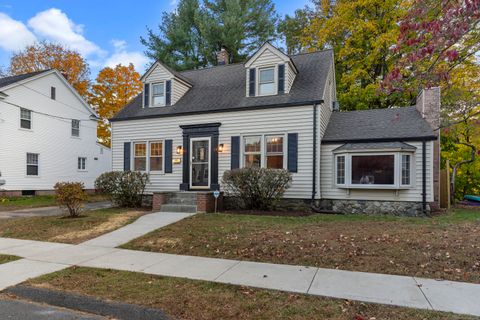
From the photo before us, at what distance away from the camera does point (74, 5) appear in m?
16.5

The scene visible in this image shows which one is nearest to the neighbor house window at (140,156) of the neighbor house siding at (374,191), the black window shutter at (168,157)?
the black window shutter at (168,157)

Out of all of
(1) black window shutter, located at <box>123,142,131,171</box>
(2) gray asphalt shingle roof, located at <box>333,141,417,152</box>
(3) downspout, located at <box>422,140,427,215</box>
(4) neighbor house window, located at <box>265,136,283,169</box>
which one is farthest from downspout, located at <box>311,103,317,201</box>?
(1) black window shutter, located at <box>123,142,131,171</box>

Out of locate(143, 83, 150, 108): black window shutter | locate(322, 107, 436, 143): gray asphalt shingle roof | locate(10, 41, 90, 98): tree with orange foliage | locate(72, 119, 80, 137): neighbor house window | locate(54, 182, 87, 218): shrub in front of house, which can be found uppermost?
locate(10, 41, 90, 98): tree with orange foliage

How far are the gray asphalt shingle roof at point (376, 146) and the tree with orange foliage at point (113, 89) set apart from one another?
21570mm

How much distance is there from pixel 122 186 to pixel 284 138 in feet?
21.8

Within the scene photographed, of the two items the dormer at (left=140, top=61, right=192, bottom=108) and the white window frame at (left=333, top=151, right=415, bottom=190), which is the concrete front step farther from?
the white window frame at (left=333, top=151, right=415, bottom=190)

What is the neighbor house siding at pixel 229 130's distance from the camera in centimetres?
1129

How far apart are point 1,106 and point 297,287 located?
771 inches

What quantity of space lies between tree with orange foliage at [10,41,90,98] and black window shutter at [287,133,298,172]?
23.3 metres

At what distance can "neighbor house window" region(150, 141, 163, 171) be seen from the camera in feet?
44.6

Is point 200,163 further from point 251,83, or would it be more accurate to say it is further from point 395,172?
point 395,172

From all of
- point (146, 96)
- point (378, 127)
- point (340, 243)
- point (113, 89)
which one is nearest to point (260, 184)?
point (340, 243)

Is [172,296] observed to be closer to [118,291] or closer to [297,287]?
A: [118,291]

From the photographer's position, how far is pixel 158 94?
47.2 feet
